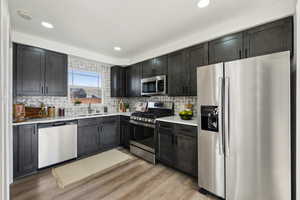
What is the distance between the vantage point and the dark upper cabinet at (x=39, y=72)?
2504 millimetres

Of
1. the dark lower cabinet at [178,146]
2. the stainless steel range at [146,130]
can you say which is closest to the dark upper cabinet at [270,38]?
the dark lower cabinet at [178,146]

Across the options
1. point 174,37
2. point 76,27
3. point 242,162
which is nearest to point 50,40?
point 76,27

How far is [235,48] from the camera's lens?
6.72 feet

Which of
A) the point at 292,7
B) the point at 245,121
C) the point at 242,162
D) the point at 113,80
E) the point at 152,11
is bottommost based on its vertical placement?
the point at 242,162

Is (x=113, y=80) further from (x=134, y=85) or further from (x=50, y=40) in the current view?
(x=50, y=40)

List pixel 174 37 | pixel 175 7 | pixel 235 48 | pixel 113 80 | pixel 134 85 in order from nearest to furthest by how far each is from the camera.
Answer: pixel 175 7 < pixel 235 48 < pixel 174 37 < pixel 134 85 < pixel 113 80

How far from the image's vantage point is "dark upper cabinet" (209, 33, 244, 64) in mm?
2014

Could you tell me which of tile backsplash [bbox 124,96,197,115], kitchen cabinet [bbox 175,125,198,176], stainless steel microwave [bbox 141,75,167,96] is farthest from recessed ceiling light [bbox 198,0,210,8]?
kitchen cabinet [bbox 175,125,198,176]

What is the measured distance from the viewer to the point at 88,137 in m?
3.15

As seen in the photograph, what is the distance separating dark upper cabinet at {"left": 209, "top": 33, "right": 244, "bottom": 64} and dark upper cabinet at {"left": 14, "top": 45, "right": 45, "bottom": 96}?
3431mm

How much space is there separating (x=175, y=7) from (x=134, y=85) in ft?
7.81

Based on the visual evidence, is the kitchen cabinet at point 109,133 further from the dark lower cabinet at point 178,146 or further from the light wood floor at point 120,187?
the dark lower cabinet at point 178,146

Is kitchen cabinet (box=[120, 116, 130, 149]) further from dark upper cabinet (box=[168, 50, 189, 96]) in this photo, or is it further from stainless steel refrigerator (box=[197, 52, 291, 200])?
stainless steel refrigerator (box=[197, 52, 291, 200])

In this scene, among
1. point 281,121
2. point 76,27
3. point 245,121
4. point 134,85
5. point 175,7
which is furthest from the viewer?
point 134,85
